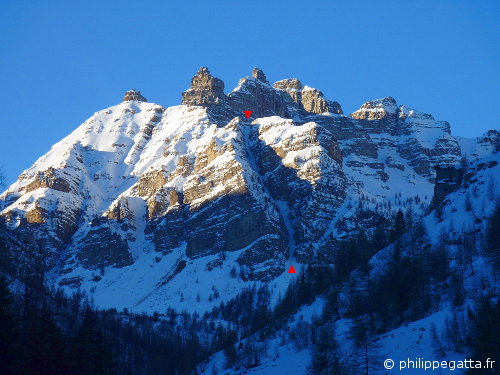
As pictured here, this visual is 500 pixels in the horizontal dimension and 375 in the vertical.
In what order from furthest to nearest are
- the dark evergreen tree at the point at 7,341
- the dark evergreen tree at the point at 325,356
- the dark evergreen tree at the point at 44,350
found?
1. the dark evergreen tree at the point at 325,356
2. the dark evergreen tree at the point at 44,350
3. the dark evergreen tree at the point at 7,341

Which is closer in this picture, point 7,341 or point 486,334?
point 7,341

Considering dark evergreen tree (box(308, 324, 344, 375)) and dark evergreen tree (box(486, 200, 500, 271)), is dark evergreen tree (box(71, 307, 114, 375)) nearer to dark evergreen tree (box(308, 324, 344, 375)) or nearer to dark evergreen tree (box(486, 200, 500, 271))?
dark evergreen tree (box(308, 324, 344, 375))

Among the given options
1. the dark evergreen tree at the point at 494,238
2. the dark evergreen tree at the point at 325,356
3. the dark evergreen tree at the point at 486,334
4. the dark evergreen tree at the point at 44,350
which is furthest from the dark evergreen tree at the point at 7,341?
the dark evergreen tree at the point at 494,238

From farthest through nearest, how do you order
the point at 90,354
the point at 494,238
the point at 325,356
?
the point at 494,238 → the point at 325,356 → the point at 90,354

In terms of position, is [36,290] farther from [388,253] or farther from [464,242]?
[464,242]

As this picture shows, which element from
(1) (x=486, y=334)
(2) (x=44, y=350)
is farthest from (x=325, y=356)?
(2) (x=44, y=350)

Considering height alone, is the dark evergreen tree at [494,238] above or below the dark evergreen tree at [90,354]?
above

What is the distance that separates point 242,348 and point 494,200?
50.3 m

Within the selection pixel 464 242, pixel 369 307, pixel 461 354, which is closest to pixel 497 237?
pixel 464 242

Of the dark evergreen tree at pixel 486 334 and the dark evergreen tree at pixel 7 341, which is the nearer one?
the dark evergreen tree at pixel 7 341

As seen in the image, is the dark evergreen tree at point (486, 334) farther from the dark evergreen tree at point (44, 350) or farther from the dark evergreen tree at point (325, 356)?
the dark evergreen tree at point (44, 350)

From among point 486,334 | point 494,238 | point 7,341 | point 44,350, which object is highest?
point 494,238

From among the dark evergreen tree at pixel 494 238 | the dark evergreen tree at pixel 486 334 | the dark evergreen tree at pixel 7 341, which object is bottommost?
the dark evergreen tree at pixel 7 341

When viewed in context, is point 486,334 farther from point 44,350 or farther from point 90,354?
point 44,350
